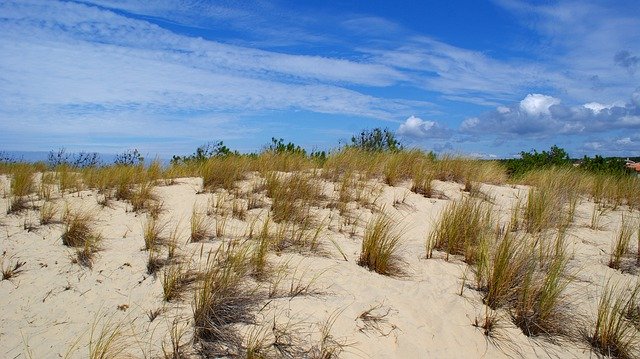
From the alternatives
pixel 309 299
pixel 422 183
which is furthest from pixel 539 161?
pixel 309 299

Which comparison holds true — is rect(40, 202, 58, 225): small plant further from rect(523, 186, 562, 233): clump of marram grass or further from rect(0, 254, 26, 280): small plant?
rect(523, 186, 562, 233): clump of marram grass

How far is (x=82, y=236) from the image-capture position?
5.63 m

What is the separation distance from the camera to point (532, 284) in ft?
12.9

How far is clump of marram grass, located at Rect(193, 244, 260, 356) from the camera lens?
10.9 ft

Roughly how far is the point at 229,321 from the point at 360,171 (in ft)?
18.7

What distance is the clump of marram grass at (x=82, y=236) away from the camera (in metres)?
5.14

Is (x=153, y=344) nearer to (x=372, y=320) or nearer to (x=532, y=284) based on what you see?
(x=372, y=320)

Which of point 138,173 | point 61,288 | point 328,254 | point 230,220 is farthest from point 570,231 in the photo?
point 138,173

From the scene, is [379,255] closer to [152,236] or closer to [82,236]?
[152,236]

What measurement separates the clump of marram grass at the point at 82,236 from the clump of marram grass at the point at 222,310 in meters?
2.15

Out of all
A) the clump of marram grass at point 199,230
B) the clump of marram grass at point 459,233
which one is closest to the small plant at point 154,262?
the clump of marram grass at point 199,230

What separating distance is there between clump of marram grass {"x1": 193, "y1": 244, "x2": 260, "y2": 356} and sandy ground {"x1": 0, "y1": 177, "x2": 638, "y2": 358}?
14 centimetres

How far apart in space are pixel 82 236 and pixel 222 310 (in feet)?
10.3

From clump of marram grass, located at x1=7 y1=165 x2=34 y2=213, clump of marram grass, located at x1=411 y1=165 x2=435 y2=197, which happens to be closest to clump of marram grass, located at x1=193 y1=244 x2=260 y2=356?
clump of marram grass, located at x1=7 y1=165 x2=34 y2=213
